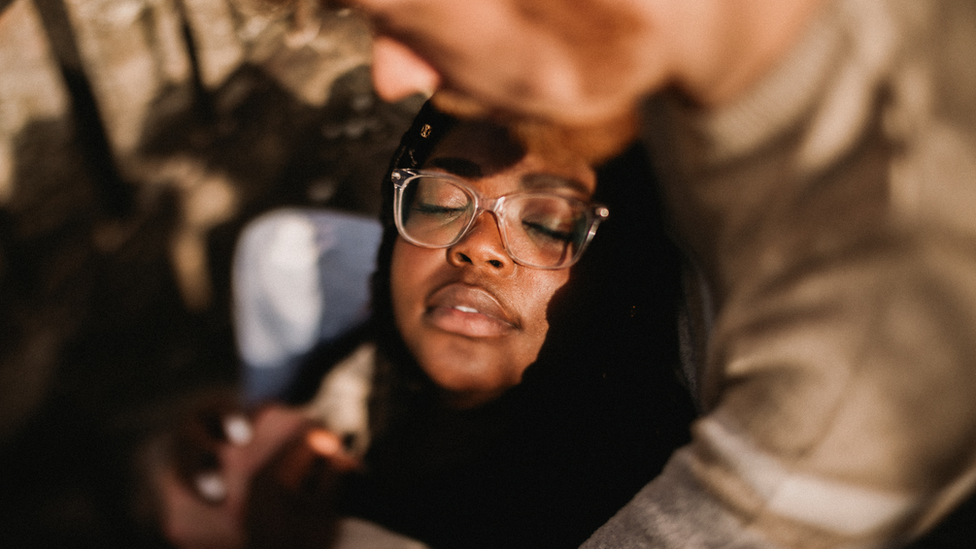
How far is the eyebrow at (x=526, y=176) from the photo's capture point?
1.02m

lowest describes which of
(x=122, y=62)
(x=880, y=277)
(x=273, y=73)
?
(x=273, y=73)

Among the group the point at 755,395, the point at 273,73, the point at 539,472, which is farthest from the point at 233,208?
the point at 755,395

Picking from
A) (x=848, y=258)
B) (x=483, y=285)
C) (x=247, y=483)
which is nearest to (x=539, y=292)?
(x=483, y=285)

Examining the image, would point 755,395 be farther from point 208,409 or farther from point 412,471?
point 208,409

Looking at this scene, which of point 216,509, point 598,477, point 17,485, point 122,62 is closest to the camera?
point 598,477

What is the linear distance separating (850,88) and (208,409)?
1832mm

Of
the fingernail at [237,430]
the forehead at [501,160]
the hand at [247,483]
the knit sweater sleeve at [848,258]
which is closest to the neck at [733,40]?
the knit sweater sleeve at [848,258]

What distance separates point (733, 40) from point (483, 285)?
2.31 feet

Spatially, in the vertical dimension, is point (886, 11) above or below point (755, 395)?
above

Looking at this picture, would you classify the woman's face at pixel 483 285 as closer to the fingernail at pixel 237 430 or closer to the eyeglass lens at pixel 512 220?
the eyeglass lens at pixel 512 220

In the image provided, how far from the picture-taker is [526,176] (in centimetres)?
106

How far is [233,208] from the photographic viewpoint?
254 cm

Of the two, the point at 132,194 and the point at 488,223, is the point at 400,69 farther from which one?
the point at 132,194

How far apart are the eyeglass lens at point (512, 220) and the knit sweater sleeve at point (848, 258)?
0.40 meters
